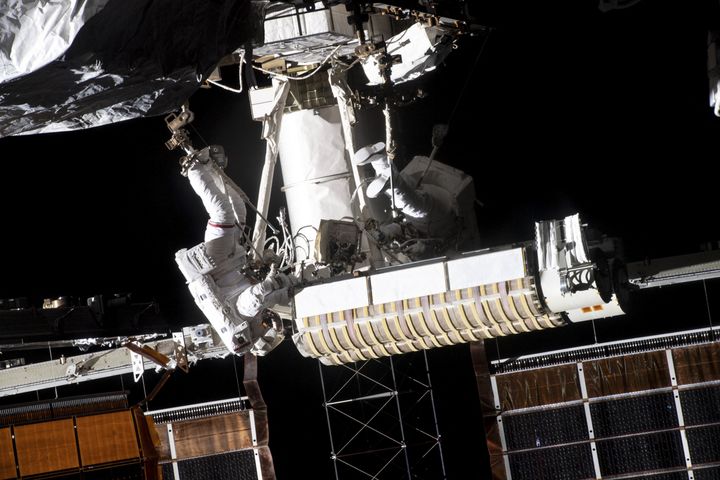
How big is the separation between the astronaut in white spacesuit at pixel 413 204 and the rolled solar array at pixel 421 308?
2.70ft

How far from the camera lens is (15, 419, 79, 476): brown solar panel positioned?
8195mm

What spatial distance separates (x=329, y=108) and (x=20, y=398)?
558 cm

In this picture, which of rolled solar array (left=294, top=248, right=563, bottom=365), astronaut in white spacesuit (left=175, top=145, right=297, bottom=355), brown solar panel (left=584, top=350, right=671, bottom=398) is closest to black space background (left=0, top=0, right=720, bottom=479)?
brown solar panel (left=584, top=350, right=671, bottom=398)

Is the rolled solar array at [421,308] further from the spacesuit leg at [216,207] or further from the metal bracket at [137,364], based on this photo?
the metal bracket at [137,364]

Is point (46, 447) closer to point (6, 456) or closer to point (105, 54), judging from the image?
point (6, 456)

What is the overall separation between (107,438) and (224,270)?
1906 mm

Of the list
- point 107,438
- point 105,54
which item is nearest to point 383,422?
point 107,438

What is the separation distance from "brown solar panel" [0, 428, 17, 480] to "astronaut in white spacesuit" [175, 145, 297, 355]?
2166mm

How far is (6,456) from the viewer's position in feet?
26.9

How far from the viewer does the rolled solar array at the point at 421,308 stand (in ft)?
23.4

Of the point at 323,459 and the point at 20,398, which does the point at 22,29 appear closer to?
the point at 323,459

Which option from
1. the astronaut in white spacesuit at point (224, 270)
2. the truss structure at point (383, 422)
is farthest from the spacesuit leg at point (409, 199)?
the truss structure at point (383, 422)

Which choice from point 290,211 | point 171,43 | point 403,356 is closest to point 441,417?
point 403,356

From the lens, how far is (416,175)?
8.84 metres
